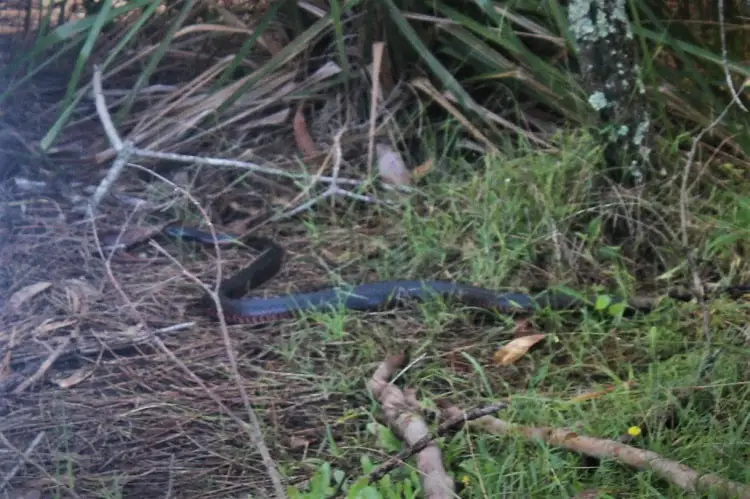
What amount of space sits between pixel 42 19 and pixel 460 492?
9.50 ft

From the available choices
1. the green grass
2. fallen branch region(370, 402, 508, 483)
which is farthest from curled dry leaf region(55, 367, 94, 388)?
fallen branch region(370, 402, 508, 483)

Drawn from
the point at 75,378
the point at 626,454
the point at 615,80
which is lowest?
the point at 75,378

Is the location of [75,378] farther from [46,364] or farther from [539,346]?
[539,346]

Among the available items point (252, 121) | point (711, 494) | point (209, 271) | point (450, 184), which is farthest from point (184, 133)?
point (711, 494)

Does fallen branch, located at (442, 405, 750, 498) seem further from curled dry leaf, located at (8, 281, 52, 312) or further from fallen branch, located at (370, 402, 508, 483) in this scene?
curled dry leaf, located at (8, 281, 52, 312)

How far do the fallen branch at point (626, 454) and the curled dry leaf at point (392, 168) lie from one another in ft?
4.52

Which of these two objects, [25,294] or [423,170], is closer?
[25,294]

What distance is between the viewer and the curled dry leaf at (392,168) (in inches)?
134

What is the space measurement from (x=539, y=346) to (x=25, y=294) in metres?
1.55

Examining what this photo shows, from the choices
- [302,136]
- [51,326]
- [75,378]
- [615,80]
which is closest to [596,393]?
[615,80]

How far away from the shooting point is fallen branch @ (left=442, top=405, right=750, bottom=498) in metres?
1.75

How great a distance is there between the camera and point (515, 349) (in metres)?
2.49

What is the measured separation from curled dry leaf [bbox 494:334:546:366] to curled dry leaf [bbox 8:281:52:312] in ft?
4.68

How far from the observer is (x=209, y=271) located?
3.15 meters
